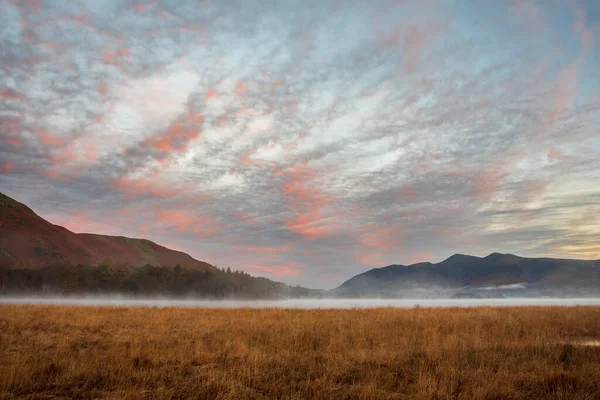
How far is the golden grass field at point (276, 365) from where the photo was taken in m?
10.0

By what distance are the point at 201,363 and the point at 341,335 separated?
9.34m

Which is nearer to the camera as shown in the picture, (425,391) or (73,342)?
(425,391)

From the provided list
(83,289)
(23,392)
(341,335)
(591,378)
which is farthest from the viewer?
(83,289)

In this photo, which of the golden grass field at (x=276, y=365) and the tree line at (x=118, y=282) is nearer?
the golden grass field at (x=276, y=365)

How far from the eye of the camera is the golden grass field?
10008mm

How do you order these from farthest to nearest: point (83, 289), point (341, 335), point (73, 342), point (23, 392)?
1. point (83, 289)
2. point (341, 335)
3. point (73, 342)
4. point (23, 392)

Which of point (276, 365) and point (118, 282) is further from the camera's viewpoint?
point (118, 282)

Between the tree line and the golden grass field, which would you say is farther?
the tree line

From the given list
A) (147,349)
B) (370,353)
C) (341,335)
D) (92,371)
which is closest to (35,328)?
(147,349)

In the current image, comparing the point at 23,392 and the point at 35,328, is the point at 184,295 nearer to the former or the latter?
the point at 35,328

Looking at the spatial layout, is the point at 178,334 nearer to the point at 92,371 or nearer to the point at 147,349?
the point at 147,349

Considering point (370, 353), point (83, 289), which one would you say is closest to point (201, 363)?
point (370, 353)

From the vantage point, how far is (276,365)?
13016mm

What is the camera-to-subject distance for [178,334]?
2070cm
